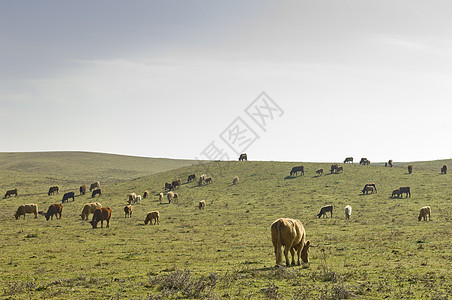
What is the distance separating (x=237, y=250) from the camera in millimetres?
19938

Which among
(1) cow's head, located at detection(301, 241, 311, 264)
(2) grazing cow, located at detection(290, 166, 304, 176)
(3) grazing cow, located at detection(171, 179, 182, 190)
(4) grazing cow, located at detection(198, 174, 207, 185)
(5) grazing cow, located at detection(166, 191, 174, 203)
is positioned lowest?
(5) grazing cow, located at detection(166, 191, 174, 203)

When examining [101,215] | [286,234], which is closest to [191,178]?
[101,215]

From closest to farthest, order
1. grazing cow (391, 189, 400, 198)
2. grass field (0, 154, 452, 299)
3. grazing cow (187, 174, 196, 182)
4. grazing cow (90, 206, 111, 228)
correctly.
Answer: grass field (0, 154, 452, 299) < grazing cow (90, 206, 111, 228) < grazing cow (391, 189, 400, 198) < grazing cow (187, 174, 196, 182)

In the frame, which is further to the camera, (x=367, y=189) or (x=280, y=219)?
(x=367, y=189)

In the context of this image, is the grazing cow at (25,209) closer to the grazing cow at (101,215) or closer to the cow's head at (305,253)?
the grazing cow at (101,215)

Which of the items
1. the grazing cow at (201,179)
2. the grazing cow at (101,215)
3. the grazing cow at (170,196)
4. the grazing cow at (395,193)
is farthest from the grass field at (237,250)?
the grazing cow at (201,179)

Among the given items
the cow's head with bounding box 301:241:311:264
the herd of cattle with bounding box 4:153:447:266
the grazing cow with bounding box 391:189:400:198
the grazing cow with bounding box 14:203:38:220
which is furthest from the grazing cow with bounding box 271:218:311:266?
the grazing cow with bounding box 391:189:400:198

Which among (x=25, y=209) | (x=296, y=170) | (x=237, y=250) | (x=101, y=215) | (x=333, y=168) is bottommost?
(x=25, y=209)

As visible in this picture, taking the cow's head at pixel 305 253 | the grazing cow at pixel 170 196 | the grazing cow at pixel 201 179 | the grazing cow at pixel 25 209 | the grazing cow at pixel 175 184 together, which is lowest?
the grazing cow at pixel 25 209

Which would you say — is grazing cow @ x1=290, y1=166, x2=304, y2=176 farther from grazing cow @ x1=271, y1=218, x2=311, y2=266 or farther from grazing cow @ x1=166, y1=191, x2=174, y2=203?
grazing cow @ x1=271, y1=218, x2=311, y2=266

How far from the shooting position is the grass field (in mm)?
11289

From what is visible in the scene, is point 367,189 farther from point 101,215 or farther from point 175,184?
point 101,215

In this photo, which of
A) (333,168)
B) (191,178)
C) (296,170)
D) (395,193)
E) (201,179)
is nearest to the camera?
(395,193)

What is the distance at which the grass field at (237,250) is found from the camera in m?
11.3
